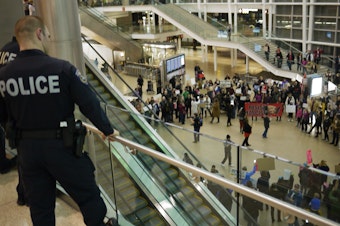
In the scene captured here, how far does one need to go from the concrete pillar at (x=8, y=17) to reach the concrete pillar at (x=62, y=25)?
2.94ft

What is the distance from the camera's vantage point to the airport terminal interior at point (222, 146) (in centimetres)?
378

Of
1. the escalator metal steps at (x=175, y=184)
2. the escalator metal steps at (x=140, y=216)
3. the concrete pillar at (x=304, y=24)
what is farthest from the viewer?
the concrete pillar at (x=304, y=24)

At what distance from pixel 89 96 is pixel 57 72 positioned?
0.25m

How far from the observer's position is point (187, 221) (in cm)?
620

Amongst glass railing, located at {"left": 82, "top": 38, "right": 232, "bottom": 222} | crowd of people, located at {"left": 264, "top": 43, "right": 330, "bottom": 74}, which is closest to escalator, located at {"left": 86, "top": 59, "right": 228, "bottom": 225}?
glass railing, located at {"left": 82, "top": 38, "right": 232, "bottom": 222}

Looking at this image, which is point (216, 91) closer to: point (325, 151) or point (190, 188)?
point (325, 151)

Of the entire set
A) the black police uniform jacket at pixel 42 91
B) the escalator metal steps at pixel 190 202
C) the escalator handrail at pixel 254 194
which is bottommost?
the escalator metal steps at pixel 190 202

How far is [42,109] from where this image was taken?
97.7 inches

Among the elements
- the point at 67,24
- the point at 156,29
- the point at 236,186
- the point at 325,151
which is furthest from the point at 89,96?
the point at 156,29

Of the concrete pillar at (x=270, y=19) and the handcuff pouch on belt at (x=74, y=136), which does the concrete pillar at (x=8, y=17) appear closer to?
the handcuff pouch on belt at (x=74, y=136)

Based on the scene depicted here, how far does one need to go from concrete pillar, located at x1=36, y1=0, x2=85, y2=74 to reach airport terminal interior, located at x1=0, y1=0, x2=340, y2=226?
1873 millimetres

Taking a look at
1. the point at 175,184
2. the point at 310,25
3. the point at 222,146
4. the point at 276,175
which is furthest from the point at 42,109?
the point at 310,25

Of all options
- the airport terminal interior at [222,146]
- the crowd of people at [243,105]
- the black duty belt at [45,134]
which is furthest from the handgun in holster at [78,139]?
the crowd of people at [243,105]

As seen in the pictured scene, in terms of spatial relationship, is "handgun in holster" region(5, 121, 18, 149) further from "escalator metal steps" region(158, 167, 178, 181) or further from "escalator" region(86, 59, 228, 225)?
"escalator metal steps" region(158, 167, 178, 181)
